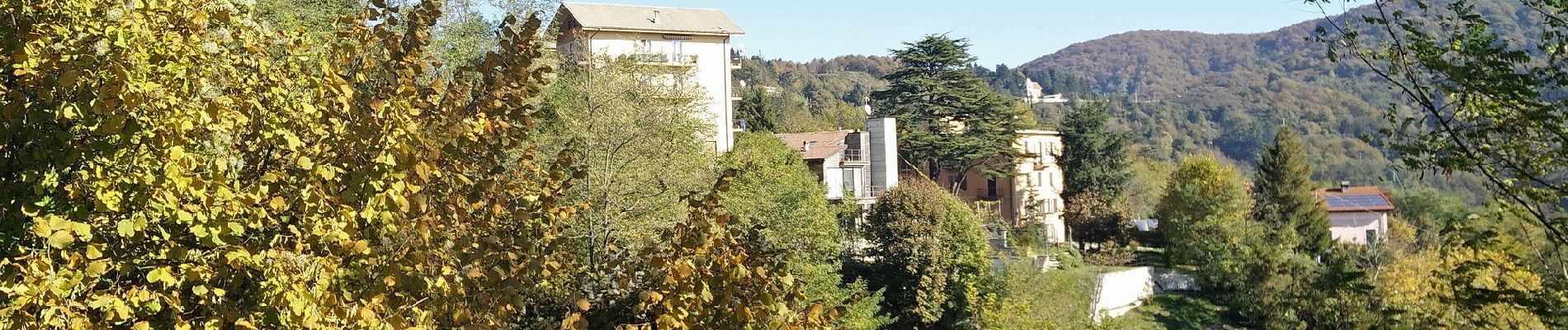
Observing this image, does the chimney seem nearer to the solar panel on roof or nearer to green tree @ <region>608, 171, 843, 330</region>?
the solar panel on roof

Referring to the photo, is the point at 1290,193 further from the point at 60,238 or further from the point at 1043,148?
the point at 60,238

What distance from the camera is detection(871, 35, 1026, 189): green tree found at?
5081 cm

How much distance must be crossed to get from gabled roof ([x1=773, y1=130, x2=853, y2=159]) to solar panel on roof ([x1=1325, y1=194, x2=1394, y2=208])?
3005cm

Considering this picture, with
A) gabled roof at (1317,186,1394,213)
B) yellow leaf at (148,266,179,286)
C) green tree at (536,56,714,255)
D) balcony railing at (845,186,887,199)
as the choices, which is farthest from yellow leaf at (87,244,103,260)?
gabled roof at (1317,186,1394,213)

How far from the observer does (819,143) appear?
45.1m

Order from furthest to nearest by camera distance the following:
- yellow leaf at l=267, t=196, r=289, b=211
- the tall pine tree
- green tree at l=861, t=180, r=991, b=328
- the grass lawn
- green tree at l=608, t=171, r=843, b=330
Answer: the tall pine tree
the grass lawn
green tree at l=861, t=180, r=991, b=328
green tree at l=608, t=171, r=843, b=330
yellow leaf at l=267, t=196, r=289, b=211

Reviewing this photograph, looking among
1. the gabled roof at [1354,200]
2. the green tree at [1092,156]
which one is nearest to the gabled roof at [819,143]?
the green tree at [1092,156]

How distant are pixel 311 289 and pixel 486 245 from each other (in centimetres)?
141

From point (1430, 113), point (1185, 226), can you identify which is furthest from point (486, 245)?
point (1185, 226)

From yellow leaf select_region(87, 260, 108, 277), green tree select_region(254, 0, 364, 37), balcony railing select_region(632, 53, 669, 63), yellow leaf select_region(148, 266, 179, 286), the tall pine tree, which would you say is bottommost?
the tall pine tree

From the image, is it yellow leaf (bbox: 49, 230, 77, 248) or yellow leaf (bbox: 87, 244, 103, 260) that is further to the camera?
yellow leaf (bbox: 87, 244, 103, 260)

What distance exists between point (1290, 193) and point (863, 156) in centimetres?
1921

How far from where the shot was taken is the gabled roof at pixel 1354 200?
6072 cm

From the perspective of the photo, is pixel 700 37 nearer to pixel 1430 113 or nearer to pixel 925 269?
pixel 925 269
